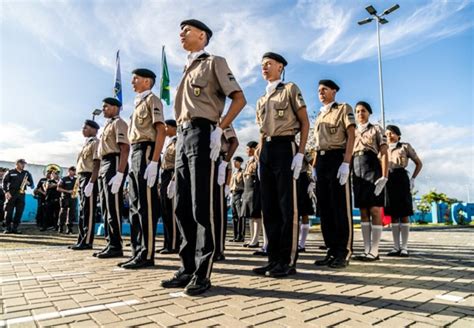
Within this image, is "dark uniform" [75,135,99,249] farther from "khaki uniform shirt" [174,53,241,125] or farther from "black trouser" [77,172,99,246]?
"khaki uniform shirt" [174,53,241,125]

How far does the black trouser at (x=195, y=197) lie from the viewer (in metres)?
2.94

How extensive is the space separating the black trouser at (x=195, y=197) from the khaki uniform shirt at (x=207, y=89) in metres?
0.10

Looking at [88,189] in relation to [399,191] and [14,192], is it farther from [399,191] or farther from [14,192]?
[14,192]

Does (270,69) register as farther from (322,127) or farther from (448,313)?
(448,313)

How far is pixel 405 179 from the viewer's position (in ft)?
19.3

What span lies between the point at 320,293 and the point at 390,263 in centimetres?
224

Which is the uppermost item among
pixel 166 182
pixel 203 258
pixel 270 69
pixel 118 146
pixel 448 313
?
pixel 270 69

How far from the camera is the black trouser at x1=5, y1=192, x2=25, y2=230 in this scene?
10.0 meters

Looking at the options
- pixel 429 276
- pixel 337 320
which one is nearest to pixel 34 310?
pixel 337 320

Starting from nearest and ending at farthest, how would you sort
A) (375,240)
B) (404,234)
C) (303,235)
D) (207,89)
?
(207,89) → (375,240) → (404,234) → (303,235)

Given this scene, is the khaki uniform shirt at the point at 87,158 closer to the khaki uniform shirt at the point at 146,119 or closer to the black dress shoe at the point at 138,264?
the khaki uniform shirt at the point at 146,119

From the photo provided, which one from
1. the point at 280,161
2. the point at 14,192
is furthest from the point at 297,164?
the point at 14,192

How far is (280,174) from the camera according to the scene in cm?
370

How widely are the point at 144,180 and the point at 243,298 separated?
2.22 meters
